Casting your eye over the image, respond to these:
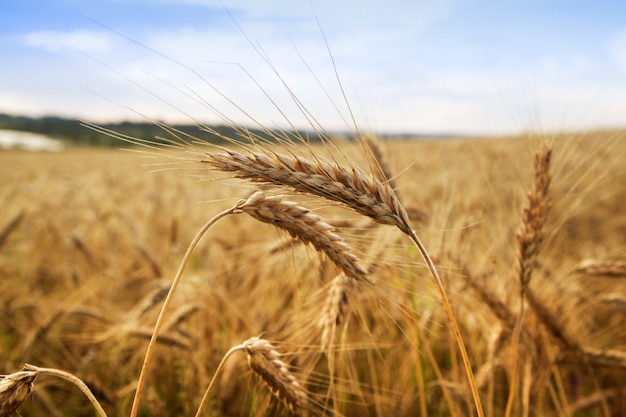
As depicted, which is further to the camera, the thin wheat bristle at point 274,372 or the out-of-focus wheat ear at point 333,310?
the out-of-focus wheat ear at point 333,310

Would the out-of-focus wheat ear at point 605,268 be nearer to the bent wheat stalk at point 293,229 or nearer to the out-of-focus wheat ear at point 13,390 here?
the bent wheat stalk at point 293,229

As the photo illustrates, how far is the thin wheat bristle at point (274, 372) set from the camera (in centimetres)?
111

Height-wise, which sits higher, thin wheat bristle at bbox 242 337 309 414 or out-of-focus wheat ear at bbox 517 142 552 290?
out-of-focus wheat ear at bbox 517 142 552 290

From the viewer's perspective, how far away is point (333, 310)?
1389 mm

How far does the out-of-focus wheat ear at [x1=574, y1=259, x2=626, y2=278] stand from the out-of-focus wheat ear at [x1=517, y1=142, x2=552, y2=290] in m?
0.58

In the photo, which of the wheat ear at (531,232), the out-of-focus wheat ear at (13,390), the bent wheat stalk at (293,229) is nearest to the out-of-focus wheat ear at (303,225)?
the bent wheat stalk at (293,229)

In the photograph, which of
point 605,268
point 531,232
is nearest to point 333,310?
point 531,232

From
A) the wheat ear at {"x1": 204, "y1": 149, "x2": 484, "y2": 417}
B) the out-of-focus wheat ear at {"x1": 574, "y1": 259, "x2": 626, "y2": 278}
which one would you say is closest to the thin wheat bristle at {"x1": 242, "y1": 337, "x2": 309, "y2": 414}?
the wheat ear at {"x1": 204, "y1": 149, "x2": 484, "y2": 417}

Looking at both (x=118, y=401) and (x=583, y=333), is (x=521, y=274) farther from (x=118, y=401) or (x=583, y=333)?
(x=118, y=401)

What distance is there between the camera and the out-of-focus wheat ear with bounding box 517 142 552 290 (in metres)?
1.44

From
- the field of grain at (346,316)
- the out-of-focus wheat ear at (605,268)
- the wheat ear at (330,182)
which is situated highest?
the wheat ear at (330,182)

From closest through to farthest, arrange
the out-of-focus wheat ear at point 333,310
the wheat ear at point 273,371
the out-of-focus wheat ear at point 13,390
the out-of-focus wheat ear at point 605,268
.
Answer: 1. the out-of-focus wheat ear at point 13,390
2. the wheat ear at point 273,371
3. the out-of-focus wheat ear at point 333,310
4. the out-of-focus wheat ear at point 605,268

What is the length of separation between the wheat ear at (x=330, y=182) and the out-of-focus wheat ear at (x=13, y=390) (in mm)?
521

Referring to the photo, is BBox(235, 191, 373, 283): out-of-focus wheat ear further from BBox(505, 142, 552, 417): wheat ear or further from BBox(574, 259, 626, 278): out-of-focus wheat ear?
BBox(574, 259, 626, 278): out-of-focus wheat ear
